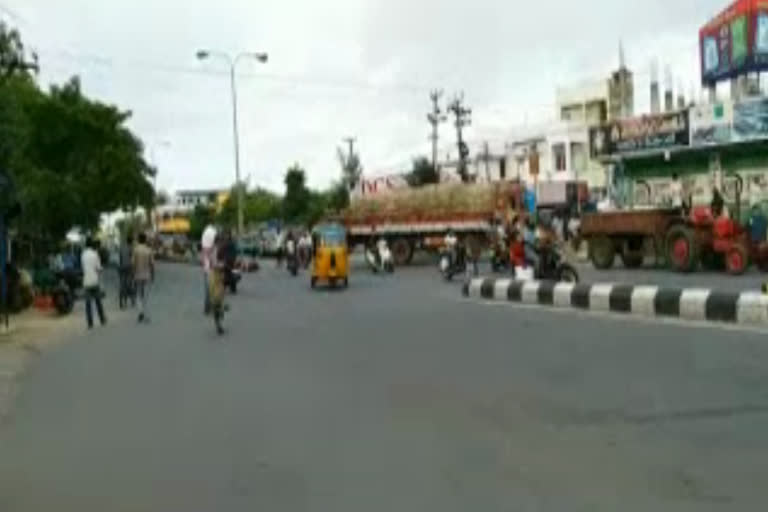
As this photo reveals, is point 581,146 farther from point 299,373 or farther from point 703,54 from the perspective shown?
point 299,373

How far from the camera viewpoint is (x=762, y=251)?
2822 cm

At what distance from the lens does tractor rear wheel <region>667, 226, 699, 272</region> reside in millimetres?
28828

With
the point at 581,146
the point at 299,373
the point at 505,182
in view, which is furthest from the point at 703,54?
the point at 299,373

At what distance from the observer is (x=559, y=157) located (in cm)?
7212

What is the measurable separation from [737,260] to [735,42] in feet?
55.3

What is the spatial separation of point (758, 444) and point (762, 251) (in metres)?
21.2

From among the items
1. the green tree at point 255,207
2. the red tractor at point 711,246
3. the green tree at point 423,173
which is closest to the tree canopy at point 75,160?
the green tree at point 423,173

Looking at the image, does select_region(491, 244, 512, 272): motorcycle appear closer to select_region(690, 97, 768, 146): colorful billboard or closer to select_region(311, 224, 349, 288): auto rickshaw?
select_region(311, 224, 349, 288): auto rickshaw

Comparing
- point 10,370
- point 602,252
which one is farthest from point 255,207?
point 10,370

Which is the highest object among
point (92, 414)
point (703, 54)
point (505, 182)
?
point (703, 54)

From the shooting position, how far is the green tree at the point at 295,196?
335ft

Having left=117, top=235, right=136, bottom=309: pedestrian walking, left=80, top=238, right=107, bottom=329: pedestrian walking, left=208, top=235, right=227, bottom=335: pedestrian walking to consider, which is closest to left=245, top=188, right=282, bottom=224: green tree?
left=117, top=235, right=136, bottom=309: pedestrian walking

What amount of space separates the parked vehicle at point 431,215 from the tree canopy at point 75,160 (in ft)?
41.2

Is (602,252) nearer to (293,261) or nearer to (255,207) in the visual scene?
(293,261)
